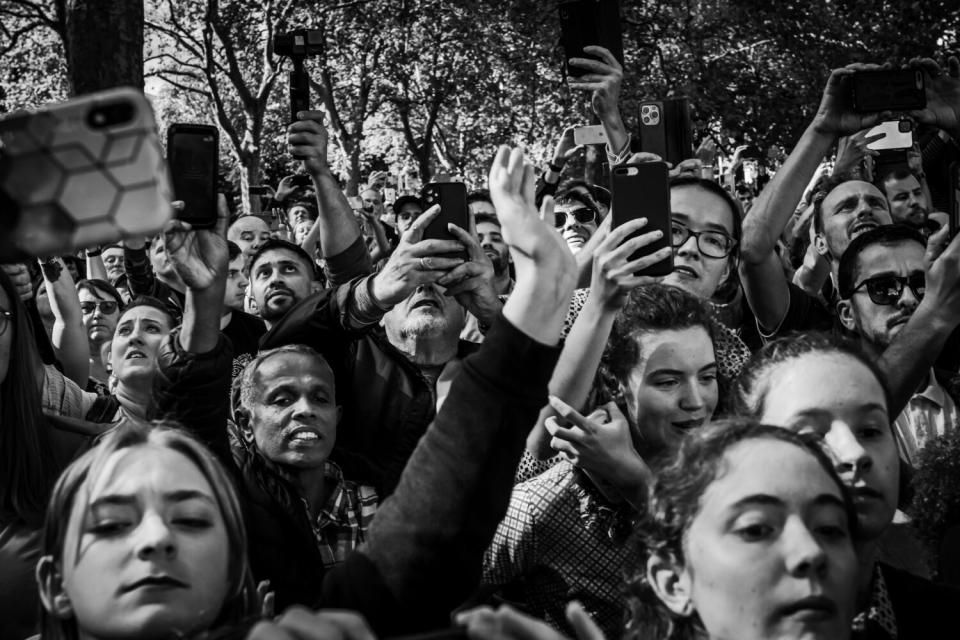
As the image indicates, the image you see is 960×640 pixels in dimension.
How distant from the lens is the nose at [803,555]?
81.4 inches

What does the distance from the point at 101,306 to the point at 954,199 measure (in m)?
4.45

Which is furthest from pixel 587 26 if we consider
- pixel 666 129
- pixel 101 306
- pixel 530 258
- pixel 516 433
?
pixel 101 306

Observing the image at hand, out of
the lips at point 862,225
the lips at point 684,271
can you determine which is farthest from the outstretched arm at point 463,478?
the lips at point 862,225

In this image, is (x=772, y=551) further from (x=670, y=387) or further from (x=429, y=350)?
(x=429, y=350)

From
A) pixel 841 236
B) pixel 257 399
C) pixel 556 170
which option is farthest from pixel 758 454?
pixel 556 170

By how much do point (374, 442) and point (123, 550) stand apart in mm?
1932

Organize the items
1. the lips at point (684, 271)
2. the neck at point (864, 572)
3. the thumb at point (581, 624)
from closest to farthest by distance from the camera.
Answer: the thumb at point (581, 624), the neck at point (864, 572), the lips at point (684, 271)

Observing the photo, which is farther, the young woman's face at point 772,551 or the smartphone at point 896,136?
the smartphone at point 896,136

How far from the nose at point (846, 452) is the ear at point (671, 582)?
451 mm

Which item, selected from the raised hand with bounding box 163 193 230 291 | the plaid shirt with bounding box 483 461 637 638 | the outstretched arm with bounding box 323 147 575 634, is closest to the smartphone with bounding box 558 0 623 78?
the raised hand with bounding box 163 193 230 291

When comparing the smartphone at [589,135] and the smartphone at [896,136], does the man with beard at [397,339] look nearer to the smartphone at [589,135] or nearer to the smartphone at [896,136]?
the smartphone at [589,135]

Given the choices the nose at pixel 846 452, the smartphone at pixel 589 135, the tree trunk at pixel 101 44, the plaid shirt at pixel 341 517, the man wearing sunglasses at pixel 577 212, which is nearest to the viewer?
the nose at pixel 846 452

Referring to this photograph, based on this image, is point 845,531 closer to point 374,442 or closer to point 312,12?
point 374,442

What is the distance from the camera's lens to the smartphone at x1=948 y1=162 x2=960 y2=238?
4.17m
